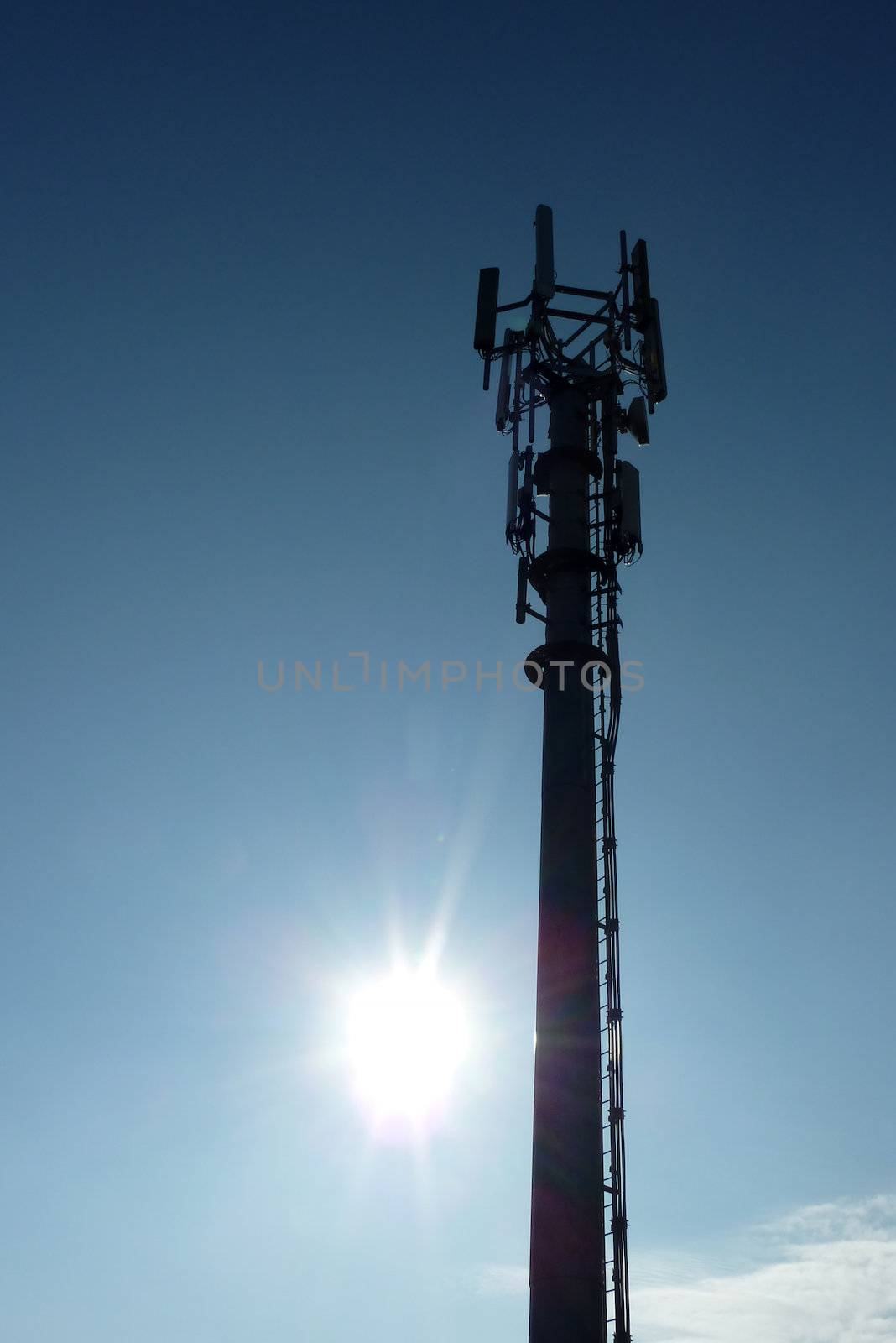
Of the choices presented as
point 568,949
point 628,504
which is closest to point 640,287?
point 628,504

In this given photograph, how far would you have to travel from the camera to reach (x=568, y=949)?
2870 centimetres

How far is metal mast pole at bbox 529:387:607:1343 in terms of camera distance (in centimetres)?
2527

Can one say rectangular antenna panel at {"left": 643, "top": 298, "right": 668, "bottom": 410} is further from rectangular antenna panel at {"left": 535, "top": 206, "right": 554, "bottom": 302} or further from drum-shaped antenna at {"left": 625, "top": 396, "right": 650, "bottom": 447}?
rectangular antenna panel at {"left": 535, "top": 206, "right": 554, "bottom": 302}

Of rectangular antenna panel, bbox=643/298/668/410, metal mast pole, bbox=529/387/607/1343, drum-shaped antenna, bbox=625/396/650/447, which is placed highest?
rectangular antenna panel, bbox=643/298/668/410

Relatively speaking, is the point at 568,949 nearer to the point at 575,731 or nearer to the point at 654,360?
the point at 575,731

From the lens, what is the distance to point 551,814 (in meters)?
30.7

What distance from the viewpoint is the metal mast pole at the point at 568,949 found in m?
25.3

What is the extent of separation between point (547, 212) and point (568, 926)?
22.6 m

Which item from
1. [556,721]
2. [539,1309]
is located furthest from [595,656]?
[539,1309]

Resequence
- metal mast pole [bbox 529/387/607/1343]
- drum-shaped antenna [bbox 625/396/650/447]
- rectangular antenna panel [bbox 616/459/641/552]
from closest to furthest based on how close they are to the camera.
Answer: metal mast pole [bbox 529/387/607/1343] → rectangular antenna panel [bbox 616/459/641/552] → drum-shaped antenna [bbox 625/396/650/447]

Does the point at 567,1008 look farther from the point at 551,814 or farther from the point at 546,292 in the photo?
the point at 546,292

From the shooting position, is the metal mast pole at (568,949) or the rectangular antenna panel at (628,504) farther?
the rectangular antenna panel at (628,504)

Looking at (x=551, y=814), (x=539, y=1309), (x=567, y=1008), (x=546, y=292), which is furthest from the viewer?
(x=546, y=292)

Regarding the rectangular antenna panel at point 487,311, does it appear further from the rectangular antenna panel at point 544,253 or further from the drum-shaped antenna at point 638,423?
the drum-shaped antenna at point 638,423
